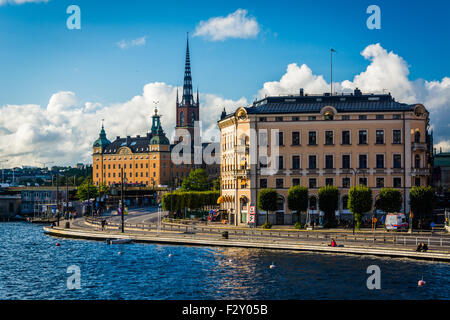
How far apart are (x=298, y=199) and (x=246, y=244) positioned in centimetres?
1812

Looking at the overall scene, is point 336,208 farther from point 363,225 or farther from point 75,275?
point 75,275

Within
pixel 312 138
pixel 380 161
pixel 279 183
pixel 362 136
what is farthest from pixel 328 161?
pixel 279 183

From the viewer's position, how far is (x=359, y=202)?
8844 centimetres

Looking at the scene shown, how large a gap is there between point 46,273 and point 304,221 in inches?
1762

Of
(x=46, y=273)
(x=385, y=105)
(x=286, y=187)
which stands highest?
(x=385, y=105)

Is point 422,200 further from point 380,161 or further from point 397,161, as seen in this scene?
point 380,161

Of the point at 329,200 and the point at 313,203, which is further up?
the point at 329,200

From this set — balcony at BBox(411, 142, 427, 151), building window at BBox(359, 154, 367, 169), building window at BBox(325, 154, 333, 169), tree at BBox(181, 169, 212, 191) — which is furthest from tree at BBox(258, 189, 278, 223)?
tree at BBox(181, 169, 212, 191)

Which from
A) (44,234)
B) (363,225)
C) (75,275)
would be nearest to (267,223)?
(363,225)

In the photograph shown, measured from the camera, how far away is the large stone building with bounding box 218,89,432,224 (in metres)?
96.2

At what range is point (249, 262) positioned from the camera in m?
66.1

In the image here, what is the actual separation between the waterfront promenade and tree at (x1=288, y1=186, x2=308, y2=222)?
656 cm

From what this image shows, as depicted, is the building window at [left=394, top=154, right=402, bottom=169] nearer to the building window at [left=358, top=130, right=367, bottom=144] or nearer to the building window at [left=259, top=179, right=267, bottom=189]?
the building window at [left=358, top=130, right=367, bottom=144]

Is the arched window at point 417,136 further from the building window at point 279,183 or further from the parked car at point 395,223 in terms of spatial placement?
the building window at point 279,183
